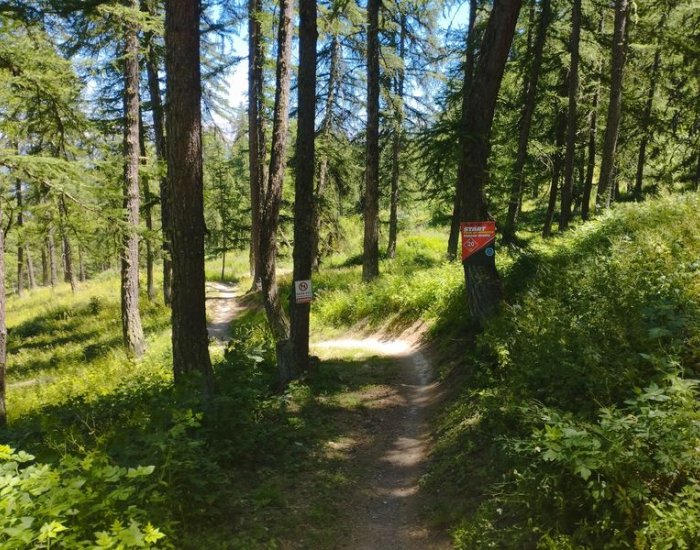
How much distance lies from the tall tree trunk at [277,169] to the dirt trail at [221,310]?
3945mm

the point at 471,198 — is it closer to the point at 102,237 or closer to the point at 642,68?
the point at 102,237

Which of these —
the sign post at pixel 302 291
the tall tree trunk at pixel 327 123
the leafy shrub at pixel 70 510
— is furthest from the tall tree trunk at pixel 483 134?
the tall tree trunk at pixel 327 123

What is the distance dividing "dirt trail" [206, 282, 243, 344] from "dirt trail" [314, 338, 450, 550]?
7.30m

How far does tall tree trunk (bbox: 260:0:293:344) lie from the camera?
1060 cm

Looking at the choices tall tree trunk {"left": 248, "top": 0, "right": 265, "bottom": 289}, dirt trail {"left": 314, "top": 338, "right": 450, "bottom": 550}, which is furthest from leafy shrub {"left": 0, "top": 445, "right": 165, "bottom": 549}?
tall tree trunk {"left": 248, "top": 0, "right": 265, "bottom": 289}

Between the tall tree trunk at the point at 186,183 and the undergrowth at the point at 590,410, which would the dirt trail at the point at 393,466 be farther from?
Answer: the tall tree trunk at the point at 186,183

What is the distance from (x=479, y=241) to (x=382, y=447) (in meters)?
3.67

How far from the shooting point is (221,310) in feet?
72.1

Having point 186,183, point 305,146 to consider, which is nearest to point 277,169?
point 305,146

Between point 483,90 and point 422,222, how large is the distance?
2987cm

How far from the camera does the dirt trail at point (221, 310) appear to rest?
17391 millimetres

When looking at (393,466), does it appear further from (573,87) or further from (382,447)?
(573,87)

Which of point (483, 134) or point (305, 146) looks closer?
point (483, 134)

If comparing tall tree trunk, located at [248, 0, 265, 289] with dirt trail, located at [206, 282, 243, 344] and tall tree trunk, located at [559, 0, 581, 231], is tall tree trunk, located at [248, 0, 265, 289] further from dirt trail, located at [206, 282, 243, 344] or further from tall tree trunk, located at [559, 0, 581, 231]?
tall tree trunk, located at [559, 0, 581, 231]
